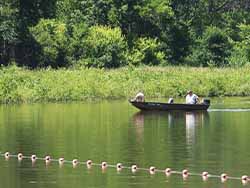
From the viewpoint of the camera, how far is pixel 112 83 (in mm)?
63062


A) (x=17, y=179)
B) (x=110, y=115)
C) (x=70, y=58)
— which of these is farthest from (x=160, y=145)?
(x=70, y=58)

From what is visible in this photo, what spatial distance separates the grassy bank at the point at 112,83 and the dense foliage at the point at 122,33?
5962 mm

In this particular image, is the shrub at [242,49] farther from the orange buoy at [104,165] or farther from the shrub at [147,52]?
the orange buoy at [104,165]

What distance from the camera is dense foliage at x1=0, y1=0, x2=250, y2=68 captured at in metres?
71.9

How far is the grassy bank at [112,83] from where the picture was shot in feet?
198

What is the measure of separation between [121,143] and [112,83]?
2925 centimetres

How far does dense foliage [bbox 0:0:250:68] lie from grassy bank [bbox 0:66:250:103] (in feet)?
19.6

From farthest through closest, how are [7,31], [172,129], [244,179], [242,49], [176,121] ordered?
[242,49] → [7,31] → [176,121] → [172,129] → [244,179]

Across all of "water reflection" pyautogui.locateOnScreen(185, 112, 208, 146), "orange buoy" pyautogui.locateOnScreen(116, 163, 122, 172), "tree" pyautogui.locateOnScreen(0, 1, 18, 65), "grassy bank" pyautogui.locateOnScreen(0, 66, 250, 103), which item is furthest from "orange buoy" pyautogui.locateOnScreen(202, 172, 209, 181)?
"tree" pyautogui.locateOnScreen(0, 1, 18, 65)

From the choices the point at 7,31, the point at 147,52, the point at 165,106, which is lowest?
the point at 165,106

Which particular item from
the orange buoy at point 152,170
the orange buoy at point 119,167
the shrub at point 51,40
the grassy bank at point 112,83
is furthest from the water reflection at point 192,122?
the shrub at point 51,40

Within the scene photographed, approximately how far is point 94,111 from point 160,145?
55.9 ft

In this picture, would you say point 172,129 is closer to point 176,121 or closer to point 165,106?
point 176,121

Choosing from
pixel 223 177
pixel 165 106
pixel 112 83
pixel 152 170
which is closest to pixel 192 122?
pixel 165 106
